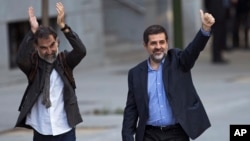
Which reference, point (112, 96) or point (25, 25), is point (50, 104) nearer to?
point (112, 96)

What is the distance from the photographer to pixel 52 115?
643 cm

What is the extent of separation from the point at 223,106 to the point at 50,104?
21.5 feet

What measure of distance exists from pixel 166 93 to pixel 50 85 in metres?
1.03

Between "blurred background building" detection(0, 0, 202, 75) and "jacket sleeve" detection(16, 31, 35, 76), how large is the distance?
22.9 ft

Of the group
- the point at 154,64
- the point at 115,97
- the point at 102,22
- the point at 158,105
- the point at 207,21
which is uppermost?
the point at 207,21

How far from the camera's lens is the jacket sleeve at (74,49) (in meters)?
6.46

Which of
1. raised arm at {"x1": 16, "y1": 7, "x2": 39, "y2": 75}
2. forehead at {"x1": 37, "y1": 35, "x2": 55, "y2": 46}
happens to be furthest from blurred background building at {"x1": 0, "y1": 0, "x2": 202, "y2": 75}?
forehead at {"x1": 37, "y1": 35, "x2": 55, "y2": 46}

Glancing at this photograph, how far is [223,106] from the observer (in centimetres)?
1259

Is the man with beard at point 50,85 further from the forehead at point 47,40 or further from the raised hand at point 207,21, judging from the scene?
the raised hand at point 207,21

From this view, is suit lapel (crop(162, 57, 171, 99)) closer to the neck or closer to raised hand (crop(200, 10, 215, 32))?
the neck

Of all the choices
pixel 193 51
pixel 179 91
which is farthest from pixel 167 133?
pixel 193 51

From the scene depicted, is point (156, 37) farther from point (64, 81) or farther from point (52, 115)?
point (52, 115)

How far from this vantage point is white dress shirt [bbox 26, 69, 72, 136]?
21.1 feet

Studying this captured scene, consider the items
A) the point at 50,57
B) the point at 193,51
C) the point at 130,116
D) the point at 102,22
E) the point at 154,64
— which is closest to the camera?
the point at 193,51
